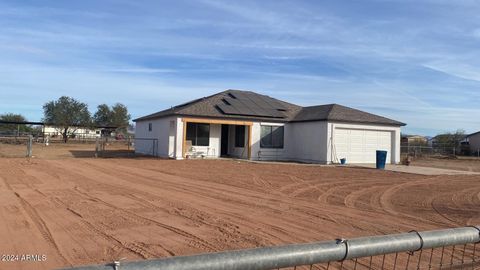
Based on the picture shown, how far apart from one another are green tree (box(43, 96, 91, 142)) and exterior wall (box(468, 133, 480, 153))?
58.9 meters

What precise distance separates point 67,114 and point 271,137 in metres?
50.8

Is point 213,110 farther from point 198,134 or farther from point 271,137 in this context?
point 271,137

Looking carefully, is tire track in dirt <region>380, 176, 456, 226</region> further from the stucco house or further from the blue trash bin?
the stucco house

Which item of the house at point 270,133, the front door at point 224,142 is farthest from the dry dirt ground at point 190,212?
the front door at point 224,142

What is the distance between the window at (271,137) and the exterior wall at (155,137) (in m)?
6.73

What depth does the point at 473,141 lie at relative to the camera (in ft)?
217

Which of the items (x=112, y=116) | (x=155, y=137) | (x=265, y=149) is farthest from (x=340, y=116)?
(x=112, y=116)

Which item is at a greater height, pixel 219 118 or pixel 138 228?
pixel 219 118

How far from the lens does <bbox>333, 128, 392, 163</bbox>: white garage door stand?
3145 centimetres

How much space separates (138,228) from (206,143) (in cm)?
2454

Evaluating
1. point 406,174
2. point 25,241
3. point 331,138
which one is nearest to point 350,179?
point 406,174

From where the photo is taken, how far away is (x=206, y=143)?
33000 millimetres

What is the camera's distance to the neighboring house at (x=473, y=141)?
63.5m

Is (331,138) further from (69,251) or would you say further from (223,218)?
(69,251)
